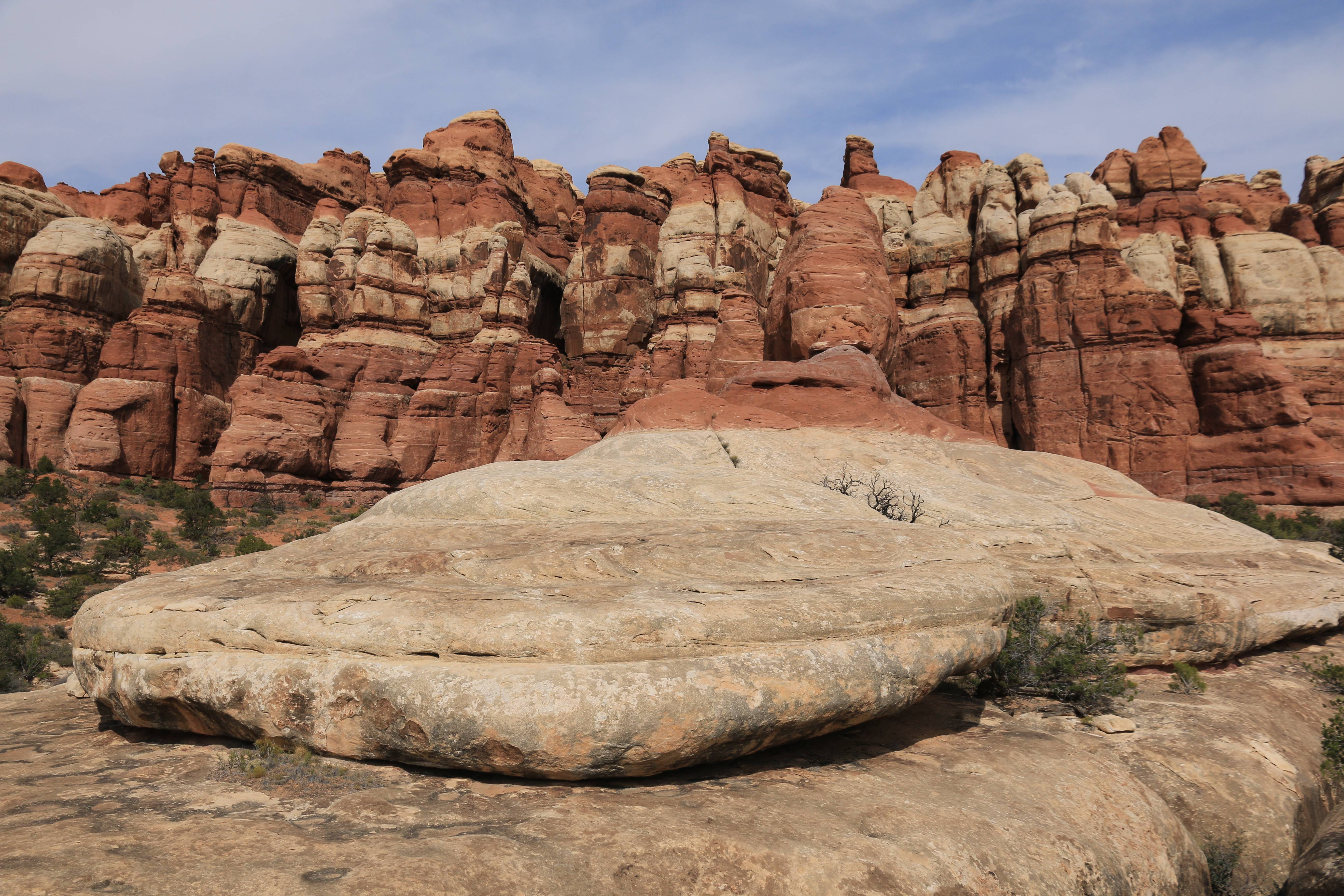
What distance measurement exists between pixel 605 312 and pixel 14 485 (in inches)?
1329

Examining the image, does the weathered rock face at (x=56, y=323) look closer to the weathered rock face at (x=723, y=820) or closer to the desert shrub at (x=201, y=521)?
the desert shrub at (x=201, y=521)

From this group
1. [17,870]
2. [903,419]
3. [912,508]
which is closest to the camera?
[17,870]

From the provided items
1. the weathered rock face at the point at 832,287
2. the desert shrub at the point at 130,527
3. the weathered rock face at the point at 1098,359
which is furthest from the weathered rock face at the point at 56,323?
the weathered rock face at the point at 1098,359

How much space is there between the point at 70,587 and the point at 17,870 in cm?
2061

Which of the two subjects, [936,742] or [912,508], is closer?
[936,742]

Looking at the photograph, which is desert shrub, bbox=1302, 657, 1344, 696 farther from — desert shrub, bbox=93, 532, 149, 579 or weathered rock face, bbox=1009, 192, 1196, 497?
weathered rock face, bbox=1009, 192, 1196, 497

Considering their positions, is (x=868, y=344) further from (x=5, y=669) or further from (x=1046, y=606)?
(x=5, y=669)

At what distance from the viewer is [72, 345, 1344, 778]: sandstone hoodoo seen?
4.27 meters

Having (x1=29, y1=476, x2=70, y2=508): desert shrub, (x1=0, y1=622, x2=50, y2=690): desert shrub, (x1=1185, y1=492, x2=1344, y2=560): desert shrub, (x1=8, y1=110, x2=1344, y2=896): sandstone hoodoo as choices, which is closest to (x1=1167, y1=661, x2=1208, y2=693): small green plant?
(x1=8, y1=110, x2=1344, y2=896): sandstone hoodoo

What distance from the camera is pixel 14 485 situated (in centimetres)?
2864

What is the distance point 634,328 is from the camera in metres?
50.9

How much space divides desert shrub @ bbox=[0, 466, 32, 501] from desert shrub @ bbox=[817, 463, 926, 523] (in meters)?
34.1

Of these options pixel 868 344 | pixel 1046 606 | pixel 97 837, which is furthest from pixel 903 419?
pixel 97 837

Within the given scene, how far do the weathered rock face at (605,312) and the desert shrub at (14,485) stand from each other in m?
3.40
